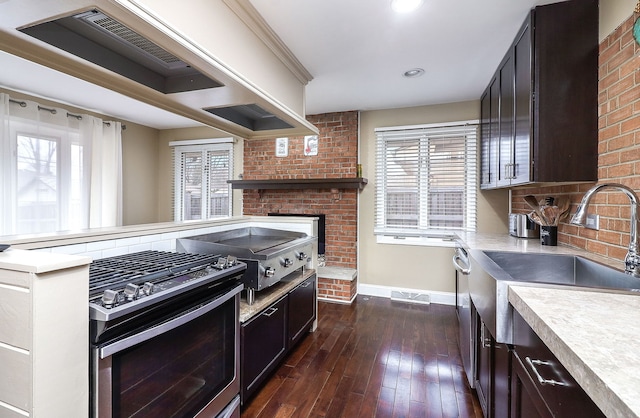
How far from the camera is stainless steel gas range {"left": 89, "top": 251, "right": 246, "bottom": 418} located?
0.90 m

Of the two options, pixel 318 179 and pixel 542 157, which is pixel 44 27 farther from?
pixel 318 179

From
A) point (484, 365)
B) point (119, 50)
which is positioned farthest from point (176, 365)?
point (484, 365)

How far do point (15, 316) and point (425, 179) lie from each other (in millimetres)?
3688

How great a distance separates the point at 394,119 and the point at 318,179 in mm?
1290

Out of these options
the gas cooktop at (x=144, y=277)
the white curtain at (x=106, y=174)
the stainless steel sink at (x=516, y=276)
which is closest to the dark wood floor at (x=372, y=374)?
the stainless steel sink at (x=516, y=276)

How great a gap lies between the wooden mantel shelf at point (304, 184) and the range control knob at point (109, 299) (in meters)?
2.98

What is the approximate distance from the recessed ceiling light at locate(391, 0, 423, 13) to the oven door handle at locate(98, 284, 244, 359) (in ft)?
6.36

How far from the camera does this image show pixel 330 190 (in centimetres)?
400

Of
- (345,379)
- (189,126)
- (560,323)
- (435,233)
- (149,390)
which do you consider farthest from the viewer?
(189,126)

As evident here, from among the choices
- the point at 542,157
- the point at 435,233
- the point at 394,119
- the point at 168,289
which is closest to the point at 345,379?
the point at 168,289

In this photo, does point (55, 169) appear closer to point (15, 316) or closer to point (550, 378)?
point (15, 316)

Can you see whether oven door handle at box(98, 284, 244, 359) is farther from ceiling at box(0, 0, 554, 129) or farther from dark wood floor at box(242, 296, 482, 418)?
ceiling at box(0, 0, 554, 129)

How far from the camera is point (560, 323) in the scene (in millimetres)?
775

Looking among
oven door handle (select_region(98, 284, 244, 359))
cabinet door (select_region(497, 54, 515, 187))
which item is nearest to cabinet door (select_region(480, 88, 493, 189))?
cabinet door (select_region(497, 54, 515, 187))
